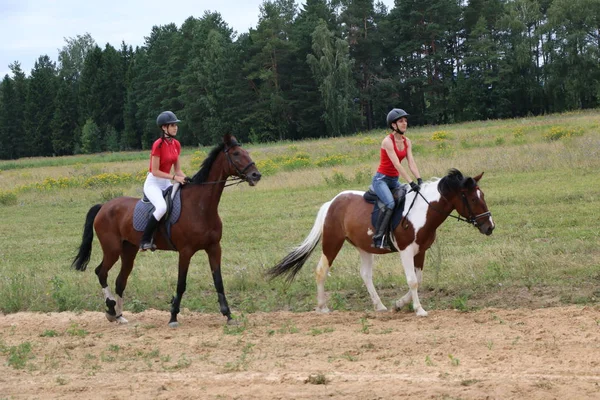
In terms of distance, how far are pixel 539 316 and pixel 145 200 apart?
580 cm

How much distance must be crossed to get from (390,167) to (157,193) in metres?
3.42

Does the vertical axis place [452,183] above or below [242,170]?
below

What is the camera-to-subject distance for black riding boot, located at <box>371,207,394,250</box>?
1024cm

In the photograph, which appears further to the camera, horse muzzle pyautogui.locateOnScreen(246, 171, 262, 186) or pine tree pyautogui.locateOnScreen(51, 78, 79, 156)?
pine tree pyautogui.locateOnScreen(51, 78, 79, 156)

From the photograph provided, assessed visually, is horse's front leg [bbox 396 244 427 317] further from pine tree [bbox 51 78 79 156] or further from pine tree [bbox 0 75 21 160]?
pine tree [bbox 0 75 21 160]

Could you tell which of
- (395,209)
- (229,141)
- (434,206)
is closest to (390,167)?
(395,209)

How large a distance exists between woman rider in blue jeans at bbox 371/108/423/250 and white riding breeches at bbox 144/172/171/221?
121 inches

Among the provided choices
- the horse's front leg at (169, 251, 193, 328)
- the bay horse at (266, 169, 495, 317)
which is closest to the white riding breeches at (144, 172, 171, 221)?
the horse's front leg at (169, 251, 193, 328)

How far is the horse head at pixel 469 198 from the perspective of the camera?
9953 millimetres

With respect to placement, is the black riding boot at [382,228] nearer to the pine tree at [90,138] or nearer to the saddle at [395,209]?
the saddle at [395,209]

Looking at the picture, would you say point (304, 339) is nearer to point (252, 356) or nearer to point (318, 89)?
point (252, 356)

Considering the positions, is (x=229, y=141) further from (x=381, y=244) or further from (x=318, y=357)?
(x=318, y=357)

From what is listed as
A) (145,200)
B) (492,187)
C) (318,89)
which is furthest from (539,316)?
(318,89)

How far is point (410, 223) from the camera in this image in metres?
10.2
